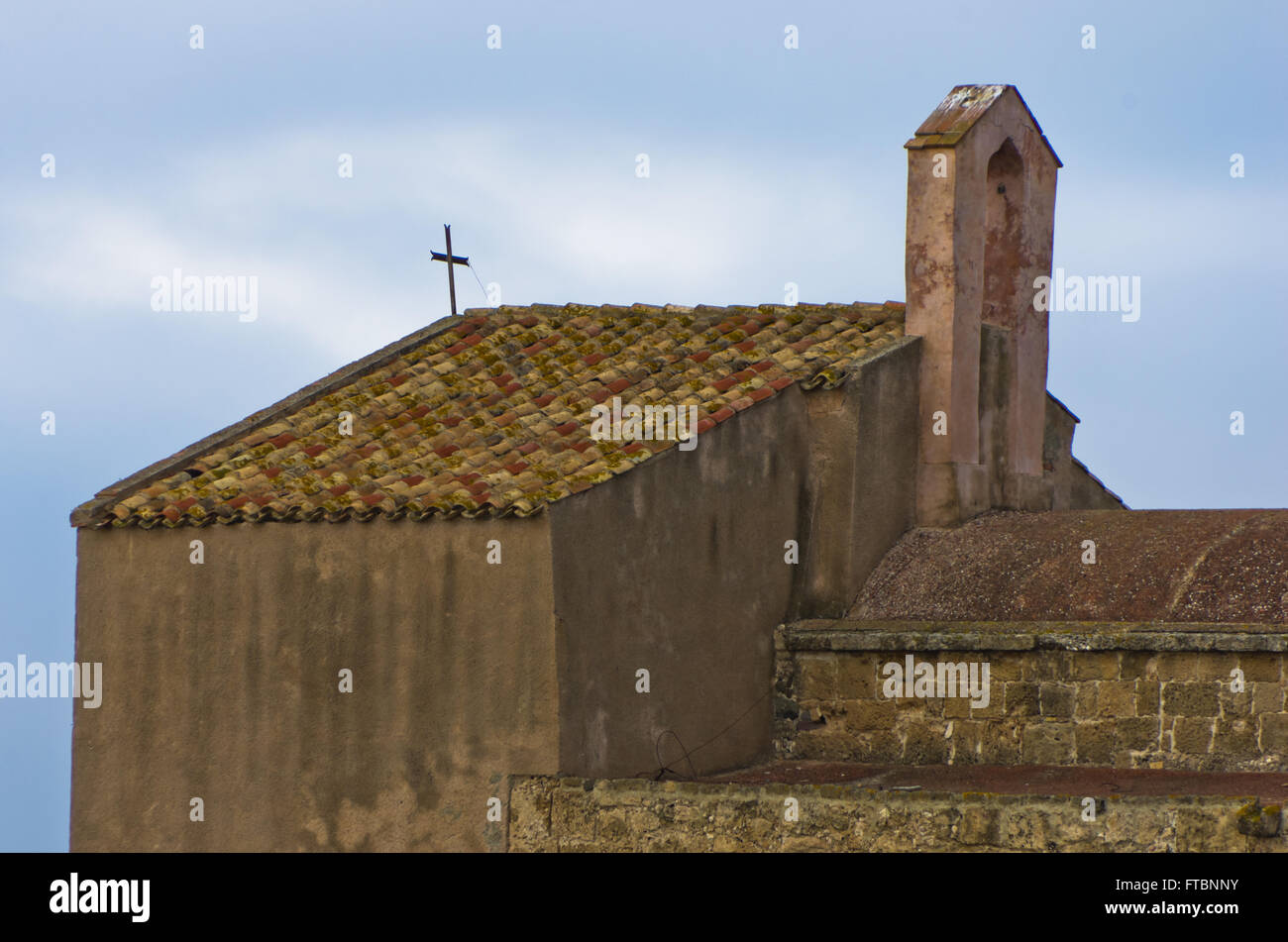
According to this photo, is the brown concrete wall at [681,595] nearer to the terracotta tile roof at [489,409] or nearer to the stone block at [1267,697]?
the terracotta tile roof at [489,409]

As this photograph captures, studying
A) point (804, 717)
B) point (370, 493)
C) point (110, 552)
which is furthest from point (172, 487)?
point (804, 717)

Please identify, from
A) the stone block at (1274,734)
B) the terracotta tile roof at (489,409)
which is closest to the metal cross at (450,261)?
the terracotta tile roof at (489,409)

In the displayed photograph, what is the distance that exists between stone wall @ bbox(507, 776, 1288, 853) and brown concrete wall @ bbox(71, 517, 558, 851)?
377 mm

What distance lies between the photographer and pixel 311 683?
1295 cm

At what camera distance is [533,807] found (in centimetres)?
1191

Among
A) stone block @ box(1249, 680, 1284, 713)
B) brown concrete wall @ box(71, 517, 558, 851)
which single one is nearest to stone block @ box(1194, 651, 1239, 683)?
stone block @ box(1249, 680, 1284, 713)

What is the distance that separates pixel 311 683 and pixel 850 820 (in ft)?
13.1

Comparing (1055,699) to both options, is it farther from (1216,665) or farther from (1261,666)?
(1261,666)

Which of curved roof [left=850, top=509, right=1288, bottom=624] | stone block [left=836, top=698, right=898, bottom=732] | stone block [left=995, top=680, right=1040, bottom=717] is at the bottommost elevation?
stone block [left=836, top=698, right=898, bottom=732]

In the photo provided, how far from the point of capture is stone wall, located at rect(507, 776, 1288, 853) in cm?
1030

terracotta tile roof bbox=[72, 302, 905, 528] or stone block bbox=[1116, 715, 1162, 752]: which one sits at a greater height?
terracotta tile roof bbox=[72, 302, 905, 528]

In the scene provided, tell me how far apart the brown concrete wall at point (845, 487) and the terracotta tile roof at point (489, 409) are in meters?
0.22

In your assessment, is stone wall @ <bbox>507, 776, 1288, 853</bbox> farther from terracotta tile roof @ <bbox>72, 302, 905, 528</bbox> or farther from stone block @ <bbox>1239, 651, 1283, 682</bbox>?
terracotta tile roof @ <bbox>72, 302, 905, 528</bbox>

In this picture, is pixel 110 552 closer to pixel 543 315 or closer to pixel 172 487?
pixel 172 487
